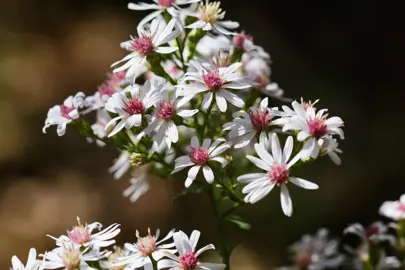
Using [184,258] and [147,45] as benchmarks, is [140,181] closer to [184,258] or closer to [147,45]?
[147,45]

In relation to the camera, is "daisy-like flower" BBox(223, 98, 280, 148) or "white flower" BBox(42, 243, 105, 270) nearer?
"white flower" BBox(42, 243, 105, 270)

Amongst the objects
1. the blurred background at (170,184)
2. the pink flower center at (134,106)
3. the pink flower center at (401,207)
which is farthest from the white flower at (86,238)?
the blurred background at (170,184)

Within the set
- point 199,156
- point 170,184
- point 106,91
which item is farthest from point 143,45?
point 170,184

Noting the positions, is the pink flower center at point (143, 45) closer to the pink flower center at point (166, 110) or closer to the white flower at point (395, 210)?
the pink flower center at point (166, 110)

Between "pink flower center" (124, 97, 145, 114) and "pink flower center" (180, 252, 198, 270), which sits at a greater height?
"pink flower center" (124, 97, 145, 114)

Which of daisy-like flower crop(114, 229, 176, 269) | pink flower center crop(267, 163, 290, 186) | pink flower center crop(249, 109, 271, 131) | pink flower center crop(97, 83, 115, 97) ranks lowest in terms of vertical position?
daisy-like flower crop(114, 229, 176, 269)

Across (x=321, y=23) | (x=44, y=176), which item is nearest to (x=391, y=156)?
(x=321, y=23)

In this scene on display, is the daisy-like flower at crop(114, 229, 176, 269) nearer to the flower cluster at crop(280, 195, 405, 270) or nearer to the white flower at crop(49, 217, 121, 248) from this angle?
the white flower at crop(49, 217, 121, 248)

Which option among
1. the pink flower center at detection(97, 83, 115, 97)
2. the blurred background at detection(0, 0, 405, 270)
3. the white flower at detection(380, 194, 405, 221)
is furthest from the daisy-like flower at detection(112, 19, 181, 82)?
the blurred background at detection(0, 0, 405, 270)
